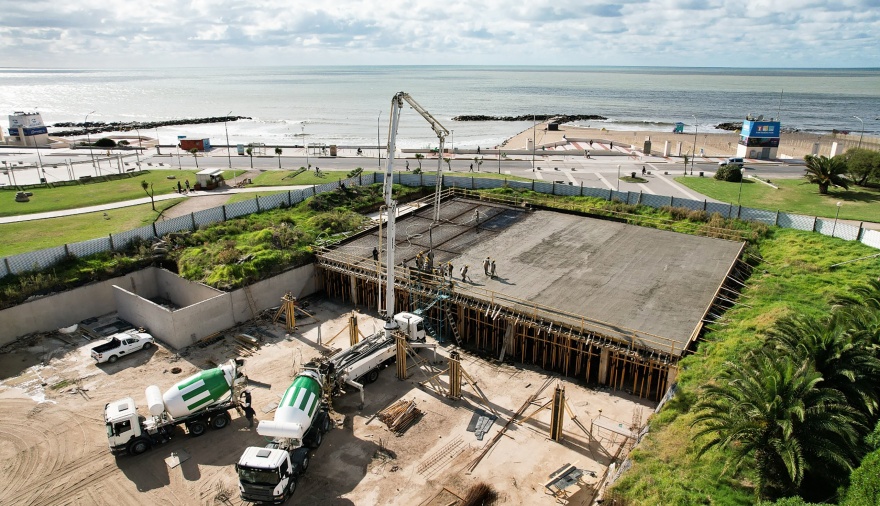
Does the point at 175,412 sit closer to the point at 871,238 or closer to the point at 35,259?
the point at 35,259

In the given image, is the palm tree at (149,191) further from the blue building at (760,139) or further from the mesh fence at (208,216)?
the blue building at (760,139)

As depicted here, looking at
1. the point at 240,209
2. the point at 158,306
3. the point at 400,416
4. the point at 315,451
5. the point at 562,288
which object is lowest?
the point at 315,451

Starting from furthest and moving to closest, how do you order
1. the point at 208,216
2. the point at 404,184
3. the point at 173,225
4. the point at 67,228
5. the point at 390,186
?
the point at 404,184, the point at 208,216, the point at 67,228, the point at 173,225, the point at 390,186

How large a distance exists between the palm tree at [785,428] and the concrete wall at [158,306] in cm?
2626

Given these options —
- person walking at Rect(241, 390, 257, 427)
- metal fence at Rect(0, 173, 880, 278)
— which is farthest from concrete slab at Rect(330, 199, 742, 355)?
person walking at Rect(241, 390, 257, 427)

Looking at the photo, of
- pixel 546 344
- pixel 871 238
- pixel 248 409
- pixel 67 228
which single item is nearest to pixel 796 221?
pixel 871 238

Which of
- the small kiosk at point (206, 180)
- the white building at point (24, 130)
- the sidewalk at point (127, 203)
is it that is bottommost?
the sidewalk at point (127, 203)

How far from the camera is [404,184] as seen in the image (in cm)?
5488

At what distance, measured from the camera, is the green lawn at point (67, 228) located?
37750 mm

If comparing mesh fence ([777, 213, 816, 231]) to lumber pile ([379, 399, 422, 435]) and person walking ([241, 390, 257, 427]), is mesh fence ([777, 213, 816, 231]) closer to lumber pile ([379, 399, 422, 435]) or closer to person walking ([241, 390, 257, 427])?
lumber pile ([379, 399, 422, 435])

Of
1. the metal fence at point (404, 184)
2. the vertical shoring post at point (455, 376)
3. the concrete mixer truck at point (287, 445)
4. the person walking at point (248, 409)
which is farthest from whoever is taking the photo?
the metal fence at point (404, 184)

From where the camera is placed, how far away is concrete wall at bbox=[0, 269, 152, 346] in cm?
3097

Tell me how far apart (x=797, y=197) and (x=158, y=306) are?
182ft

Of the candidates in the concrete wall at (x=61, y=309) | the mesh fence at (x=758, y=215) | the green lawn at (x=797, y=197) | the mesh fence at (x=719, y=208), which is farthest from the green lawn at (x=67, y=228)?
the green lawn at (x=797, y=197)
